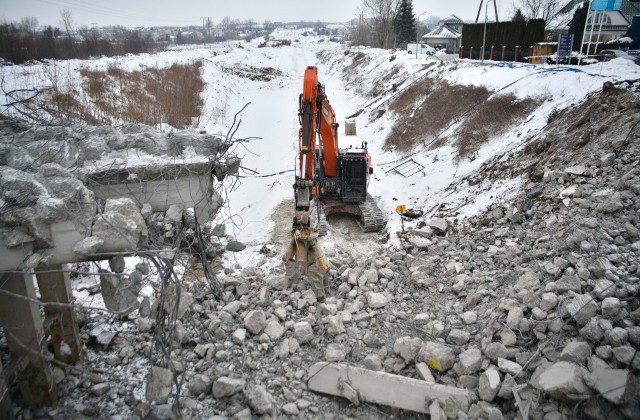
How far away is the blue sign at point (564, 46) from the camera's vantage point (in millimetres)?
18219

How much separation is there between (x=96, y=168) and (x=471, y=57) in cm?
2614

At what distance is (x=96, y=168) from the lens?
169 inches

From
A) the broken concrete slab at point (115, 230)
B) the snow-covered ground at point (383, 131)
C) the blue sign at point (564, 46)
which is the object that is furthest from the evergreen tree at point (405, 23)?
the broken concrete slab at point (115, 230)

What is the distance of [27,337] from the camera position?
4.47 metres

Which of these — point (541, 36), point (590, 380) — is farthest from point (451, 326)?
point (541, 36)

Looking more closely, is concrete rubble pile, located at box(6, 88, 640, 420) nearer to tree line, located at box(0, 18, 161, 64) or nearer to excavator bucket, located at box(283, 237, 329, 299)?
excavator bucket, located at box(283, 237, 329, 299)

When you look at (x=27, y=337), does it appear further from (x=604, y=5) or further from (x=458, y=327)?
(x=604, y=5)

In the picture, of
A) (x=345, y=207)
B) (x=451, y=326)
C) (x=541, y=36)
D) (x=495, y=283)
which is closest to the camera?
(x=451, y=326)

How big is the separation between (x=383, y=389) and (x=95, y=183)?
3.86m

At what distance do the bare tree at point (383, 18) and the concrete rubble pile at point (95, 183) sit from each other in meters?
51.3

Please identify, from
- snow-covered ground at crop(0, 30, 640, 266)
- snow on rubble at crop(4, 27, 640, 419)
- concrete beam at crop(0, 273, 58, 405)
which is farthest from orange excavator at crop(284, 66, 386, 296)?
concrete beam at crop(0, 273, 58, 405)

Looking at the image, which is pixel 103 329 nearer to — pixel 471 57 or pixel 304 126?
pixel 304 126

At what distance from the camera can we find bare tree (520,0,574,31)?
36.4 m

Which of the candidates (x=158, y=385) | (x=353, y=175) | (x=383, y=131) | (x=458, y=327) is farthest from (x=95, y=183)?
(x=383, y=131)
